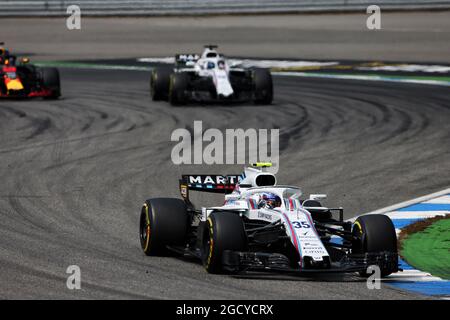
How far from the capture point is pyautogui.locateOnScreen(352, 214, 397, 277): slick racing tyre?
38.5 ft

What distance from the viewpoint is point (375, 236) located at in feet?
38.6

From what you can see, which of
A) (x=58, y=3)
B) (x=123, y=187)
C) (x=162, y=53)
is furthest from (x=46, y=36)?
(x=123, y=187)

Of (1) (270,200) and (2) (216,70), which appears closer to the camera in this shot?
(1) (270,200)

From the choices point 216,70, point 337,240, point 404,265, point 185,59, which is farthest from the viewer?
point 185,59

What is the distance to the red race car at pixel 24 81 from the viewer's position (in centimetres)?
2819

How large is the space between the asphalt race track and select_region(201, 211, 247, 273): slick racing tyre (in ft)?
0.55

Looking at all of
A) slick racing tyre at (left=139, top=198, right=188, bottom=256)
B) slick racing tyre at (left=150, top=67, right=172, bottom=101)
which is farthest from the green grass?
slick racing tyre at (left=150, top=67, right=172, bottom=101)

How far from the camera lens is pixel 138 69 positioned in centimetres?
3706

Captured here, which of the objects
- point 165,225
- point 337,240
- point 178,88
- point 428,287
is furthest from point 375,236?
point 178,88

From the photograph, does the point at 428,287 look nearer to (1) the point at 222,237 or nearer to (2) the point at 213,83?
(1) the point at 222,237

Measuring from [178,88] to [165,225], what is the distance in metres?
14.5

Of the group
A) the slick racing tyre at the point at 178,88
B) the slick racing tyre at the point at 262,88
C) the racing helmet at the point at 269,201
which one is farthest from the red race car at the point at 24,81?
the racing helmet at the point at 269,201

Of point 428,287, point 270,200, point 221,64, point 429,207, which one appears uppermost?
point 221,64

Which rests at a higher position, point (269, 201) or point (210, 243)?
point (269, 201)
